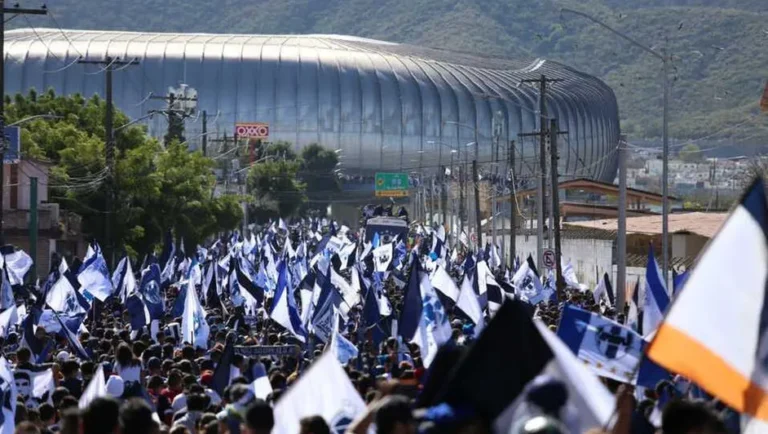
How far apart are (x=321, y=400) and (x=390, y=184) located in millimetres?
123871

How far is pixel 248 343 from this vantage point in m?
20.3

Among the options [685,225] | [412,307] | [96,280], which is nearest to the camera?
[412,307]

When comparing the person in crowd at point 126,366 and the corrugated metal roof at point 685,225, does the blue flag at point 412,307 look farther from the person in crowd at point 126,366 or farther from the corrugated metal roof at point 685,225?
the corrugated metal roof at point 685,225

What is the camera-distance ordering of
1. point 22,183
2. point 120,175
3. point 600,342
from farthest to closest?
point 22,183 < point 120,175 < point 600,342

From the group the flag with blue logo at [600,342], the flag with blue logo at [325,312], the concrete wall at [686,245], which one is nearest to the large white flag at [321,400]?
the flag with blue logo at [600,342]

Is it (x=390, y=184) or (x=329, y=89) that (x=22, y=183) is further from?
(x=329, y=89)

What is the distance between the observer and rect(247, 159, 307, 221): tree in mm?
115625

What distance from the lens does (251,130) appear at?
141000mm

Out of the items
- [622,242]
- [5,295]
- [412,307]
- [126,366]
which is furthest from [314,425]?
[622,242]

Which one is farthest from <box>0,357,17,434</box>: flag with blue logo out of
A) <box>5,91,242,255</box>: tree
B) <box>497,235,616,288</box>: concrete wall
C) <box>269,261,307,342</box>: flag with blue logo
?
<box>5,91,242,255</box>: tree

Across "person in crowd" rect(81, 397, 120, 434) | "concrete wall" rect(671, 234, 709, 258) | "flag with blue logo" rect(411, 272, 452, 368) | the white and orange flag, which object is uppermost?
the white and orange flag

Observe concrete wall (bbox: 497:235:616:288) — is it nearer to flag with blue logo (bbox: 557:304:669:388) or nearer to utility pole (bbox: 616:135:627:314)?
utility pole (bbox: 616:135:627:314)

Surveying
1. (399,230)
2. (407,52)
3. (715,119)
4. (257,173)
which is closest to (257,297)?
(399,230)

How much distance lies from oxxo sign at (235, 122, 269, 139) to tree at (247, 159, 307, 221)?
19.6m
